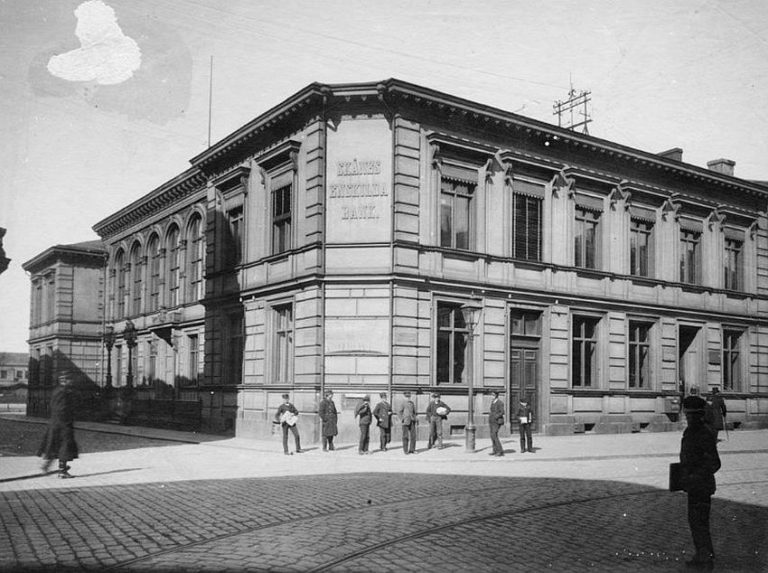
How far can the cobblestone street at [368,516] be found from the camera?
23.6 feet

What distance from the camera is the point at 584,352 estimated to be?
83.7 ft

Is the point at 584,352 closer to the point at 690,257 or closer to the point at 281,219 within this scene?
the point at 690,257

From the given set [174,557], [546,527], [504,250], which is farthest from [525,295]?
[174,557]

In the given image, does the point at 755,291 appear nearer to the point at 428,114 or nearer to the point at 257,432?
the point at 428,114

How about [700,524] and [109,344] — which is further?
[109,344]

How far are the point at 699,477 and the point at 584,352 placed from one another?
18817 millimetres

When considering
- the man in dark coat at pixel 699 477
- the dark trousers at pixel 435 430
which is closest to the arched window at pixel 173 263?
the dark trousers at pixel 435 430

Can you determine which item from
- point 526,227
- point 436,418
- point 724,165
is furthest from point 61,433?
point 724,165

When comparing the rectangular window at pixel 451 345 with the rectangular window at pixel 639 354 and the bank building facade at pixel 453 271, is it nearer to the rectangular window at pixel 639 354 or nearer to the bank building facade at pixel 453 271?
the bank building facade at pixel 453 271

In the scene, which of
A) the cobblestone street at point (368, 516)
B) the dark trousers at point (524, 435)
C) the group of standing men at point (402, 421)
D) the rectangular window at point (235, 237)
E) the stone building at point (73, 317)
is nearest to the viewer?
the cobblestone street at point (368, 516)

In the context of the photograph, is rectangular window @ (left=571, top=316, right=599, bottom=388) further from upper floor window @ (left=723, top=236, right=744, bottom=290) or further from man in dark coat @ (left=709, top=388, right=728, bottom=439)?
upper floor window @ (left=723, top=236, right=744, bottom=290)

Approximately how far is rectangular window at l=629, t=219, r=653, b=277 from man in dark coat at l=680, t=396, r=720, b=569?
Answer: 20771 millimetres

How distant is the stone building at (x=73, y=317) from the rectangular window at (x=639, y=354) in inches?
1193

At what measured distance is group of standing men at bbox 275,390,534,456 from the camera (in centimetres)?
1773
